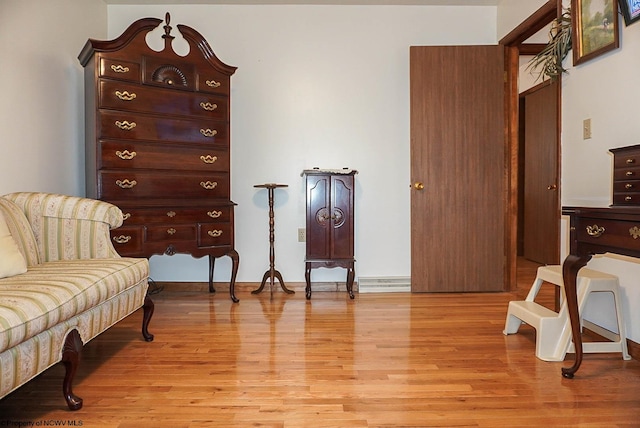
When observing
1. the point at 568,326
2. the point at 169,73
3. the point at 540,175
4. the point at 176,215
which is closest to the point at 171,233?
the point at 176,215

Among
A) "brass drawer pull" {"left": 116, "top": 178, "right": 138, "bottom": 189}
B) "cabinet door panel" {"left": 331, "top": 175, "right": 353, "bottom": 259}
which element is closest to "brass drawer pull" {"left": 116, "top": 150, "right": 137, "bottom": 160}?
"brass drawer pull" {"left": 116, "top": 178, "right": 138, "bottom": 189}

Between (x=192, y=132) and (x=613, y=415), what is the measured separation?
280cm

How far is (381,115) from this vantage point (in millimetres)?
3748

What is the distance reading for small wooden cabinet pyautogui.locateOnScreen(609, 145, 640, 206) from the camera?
5.90ft

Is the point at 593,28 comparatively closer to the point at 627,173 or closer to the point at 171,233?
the point at 627,173

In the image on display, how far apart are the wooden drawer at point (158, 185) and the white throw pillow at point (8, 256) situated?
89 cm

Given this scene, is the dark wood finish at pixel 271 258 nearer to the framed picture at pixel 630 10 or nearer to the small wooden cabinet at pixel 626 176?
the small wooden cabinet at pixel 626 176

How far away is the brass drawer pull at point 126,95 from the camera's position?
2.80 meters

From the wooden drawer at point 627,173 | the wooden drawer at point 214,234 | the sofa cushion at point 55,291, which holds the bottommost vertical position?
the sofa cushion at point 55,291

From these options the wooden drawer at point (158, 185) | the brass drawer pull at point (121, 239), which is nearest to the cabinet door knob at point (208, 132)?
the wooden drawer at point (158, 185)

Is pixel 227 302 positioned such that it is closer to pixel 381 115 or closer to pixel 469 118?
pixel 381 115

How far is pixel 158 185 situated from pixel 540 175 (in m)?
4.22

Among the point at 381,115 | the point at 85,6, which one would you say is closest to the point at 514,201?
the point at 381,115

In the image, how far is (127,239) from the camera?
2799mm
